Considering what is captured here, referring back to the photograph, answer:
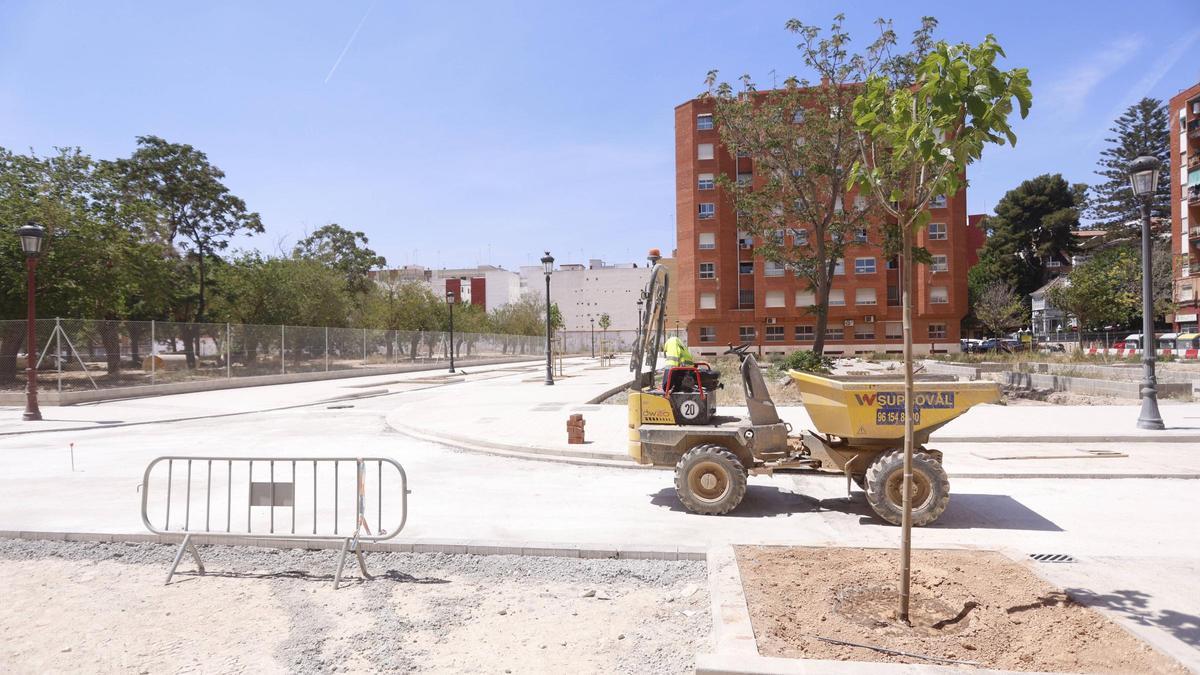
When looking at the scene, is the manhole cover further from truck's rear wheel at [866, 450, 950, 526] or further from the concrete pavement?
truck's rear wheel at [866, 450, 950, 526]

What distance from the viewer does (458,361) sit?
50.3 meters

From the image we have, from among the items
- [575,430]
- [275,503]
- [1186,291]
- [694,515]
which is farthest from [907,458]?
[1186,291]

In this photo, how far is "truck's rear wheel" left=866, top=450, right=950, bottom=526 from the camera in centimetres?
616

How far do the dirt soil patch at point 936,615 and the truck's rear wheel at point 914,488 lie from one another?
1185 mm

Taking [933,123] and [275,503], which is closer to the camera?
[933,123]

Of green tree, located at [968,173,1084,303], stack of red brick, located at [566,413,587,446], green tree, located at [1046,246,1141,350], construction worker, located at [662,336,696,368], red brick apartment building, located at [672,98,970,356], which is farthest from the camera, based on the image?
green tree, located at [968,173,1084,303]

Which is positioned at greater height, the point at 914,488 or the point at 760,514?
the point at 914,488

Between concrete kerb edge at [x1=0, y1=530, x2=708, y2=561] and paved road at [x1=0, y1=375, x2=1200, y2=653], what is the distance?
0.24 metres

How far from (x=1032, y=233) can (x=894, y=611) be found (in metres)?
74.1

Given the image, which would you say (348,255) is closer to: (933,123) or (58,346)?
(58,346)

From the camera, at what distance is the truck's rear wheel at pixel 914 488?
6164mm

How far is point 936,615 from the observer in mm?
3988

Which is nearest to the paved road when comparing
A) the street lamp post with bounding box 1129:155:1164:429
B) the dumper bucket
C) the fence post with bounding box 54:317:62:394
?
the dumper bucket

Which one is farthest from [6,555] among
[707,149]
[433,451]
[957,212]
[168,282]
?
[957,212]
